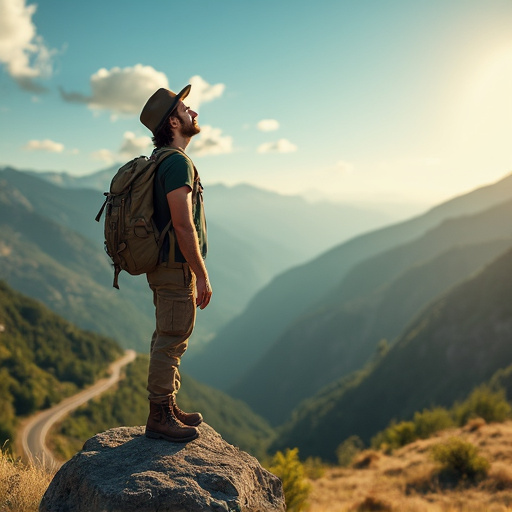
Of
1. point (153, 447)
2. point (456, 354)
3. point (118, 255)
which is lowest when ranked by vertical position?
point (456, 354)

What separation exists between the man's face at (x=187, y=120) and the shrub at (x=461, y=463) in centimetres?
1127

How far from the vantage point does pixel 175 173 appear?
4359 mm

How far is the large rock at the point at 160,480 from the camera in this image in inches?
150

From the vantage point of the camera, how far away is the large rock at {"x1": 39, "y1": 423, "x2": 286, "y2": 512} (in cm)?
380

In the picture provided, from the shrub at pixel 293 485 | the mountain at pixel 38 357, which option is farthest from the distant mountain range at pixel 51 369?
the shrub at pixel 293 485

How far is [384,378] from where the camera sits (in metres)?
92.1

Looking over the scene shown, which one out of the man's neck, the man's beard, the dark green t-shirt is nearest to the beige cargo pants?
Result: the dark green t-shirt

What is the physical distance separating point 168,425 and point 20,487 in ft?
5.72

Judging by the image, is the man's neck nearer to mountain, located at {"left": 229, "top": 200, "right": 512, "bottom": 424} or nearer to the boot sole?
the boot sole

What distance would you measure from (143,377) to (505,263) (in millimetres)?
82234

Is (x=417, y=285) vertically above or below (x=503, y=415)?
below

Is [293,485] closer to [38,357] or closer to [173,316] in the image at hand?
[173,316]

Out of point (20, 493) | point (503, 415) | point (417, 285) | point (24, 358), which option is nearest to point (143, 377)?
point (24, 358)

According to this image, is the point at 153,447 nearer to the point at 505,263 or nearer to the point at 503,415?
the point at 503,415
